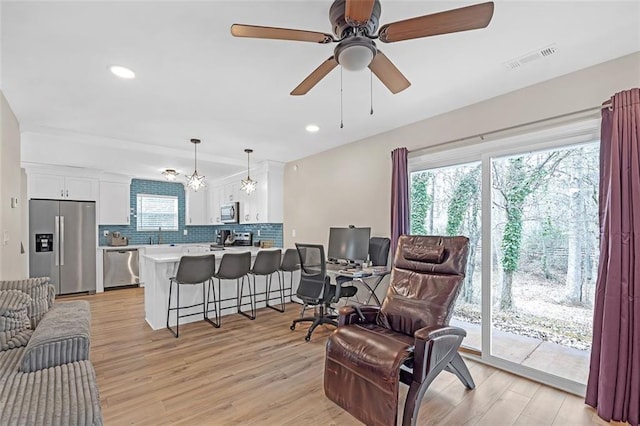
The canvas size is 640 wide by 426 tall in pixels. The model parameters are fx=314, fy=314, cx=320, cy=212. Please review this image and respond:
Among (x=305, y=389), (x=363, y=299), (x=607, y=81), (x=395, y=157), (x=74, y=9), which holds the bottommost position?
(x=305, y=389)

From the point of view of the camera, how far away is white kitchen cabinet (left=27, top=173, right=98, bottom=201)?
5.49 m

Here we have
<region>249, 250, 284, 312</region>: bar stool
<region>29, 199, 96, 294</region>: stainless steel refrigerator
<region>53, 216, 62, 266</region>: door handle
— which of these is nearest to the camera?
<region>249, 250, 284, 312</region>: bar stool

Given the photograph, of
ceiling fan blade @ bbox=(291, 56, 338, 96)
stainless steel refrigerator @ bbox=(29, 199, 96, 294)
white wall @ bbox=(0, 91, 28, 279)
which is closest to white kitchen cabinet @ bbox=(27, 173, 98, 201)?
stainless steel refrigerator @ bbox=(29, 199, 96, 294)

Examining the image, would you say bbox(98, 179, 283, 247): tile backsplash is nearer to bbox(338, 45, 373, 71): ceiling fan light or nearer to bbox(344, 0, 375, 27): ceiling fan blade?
bbox(338, 45, 373, 71): ceiling fan light

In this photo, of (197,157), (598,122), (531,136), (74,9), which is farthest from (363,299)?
(74,9)

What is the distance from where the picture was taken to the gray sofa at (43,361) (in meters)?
1.39

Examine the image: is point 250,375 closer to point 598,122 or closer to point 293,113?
point 293,113

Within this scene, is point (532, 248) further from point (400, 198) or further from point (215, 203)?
point (215, 203)

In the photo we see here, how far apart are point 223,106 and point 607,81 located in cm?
323

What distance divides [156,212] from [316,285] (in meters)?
5.32

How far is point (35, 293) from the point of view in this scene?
263 cm

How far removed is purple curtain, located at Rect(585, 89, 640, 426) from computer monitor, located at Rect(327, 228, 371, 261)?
7.22 ft

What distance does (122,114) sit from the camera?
3328 mm

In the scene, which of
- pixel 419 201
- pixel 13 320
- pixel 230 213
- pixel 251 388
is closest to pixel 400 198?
pixel 419 201
